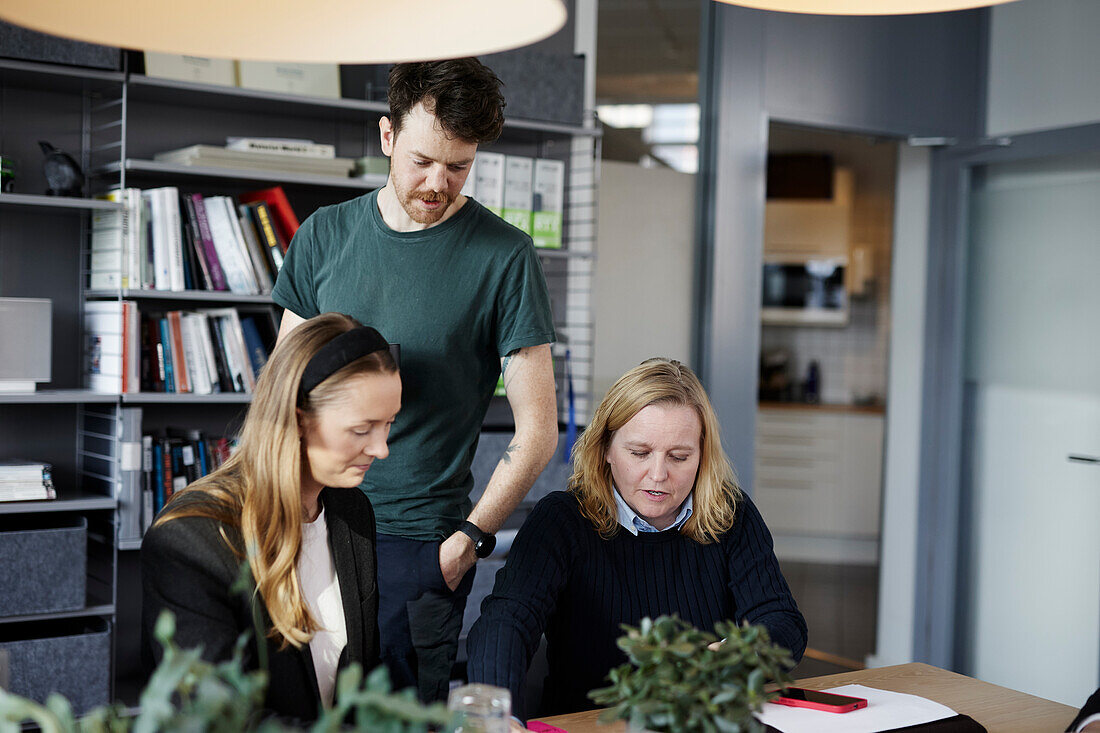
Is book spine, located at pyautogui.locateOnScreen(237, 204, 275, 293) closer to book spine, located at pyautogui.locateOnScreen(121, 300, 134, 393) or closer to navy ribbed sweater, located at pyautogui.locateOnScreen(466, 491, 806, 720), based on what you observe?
book spine, located at pyautogui.locateOnScreen(121, 300, 134, 393)

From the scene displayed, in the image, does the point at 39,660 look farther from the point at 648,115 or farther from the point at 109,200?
the point at 648,115

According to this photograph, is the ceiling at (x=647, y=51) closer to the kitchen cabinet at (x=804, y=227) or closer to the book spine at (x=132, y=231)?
the book spine at (x=132, y=231)

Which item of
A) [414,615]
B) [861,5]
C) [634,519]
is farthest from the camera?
[634,519]

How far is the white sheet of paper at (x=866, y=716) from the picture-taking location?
4.58 feet

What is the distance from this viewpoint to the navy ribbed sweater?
5.76 ft

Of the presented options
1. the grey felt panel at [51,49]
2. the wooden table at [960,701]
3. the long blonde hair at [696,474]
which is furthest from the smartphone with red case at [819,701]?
the grey felt panel at [51,49]

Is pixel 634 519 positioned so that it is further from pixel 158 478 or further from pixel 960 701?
pixel 158 478

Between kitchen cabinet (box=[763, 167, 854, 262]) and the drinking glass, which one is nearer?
the drinking glass

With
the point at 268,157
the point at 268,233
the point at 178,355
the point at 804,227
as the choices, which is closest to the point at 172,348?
the point at 178,355

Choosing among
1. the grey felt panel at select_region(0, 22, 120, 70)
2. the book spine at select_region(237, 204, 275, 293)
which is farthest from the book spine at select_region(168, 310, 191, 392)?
the grey felt panel at select_region(0, 22, 120, 70)

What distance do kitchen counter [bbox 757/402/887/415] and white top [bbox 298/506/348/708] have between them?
16.7ft

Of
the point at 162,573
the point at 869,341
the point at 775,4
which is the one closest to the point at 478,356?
the point at 162,573

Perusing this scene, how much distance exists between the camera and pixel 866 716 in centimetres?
146

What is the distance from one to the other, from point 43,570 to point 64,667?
0.79 feet
